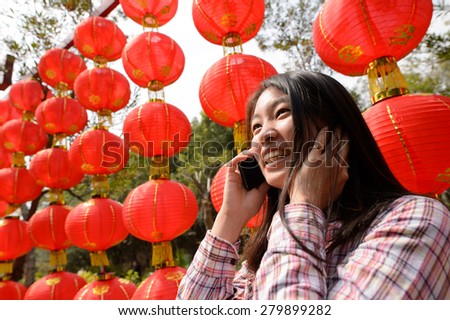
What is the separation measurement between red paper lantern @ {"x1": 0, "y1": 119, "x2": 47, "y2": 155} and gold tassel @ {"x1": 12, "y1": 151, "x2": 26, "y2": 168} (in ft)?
0.16

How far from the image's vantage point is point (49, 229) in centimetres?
356

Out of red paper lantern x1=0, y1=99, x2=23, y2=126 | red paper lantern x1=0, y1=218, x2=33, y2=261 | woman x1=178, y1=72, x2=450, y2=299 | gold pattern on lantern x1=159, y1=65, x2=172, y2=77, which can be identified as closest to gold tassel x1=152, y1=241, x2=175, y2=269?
gold pattern on lantern x1=159, y1=65, x2=172, y2=77

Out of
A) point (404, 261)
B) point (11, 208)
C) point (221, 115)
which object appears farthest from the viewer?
point (11, 208)

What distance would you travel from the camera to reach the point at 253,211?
1.10 metres

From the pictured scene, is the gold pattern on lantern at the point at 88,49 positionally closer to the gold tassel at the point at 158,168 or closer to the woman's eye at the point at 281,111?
the gold tassel at the point at 158,168

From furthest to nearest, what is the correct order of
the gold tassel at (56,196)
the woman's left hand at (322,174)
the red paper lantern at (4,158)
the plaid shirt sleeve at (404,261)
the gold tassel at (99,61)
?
the red paper lantern at (4,158), the gold tassel at (56,196), the gold tassel at (99,61), the woman's left hand at (322,174), the plaid shirt sleeve at (404,261)

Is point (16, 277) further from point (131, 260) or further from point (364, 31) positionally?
point (131, 260)

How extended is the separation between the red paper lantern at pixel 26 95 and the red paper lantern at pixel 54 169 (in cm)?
117

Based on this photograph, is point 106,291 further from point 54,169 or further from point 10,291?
point 10,291

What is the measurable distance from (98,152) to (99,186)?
15.0 inches

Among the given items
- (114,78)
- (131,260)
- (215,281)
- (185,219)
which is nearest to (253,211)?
(215,281)

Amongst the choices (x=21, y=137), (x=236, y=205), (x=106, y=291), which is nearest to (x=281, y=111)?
(x=236, y=205)

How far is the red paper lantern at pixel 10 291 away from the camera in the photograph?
397cm

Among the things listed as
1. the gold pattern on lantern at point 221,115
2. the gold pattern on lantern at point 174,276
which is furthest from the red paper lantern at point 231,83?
the gold pattern on lantern at point 174,276
